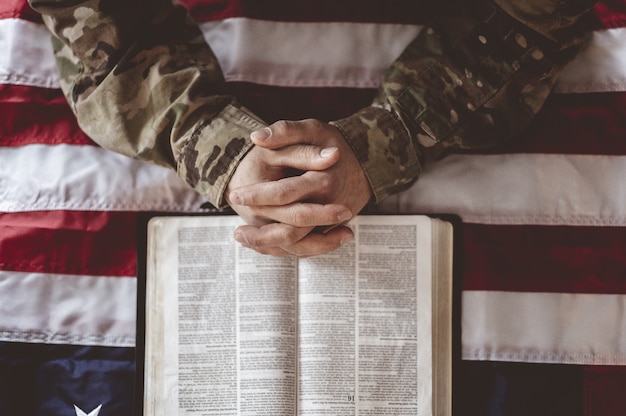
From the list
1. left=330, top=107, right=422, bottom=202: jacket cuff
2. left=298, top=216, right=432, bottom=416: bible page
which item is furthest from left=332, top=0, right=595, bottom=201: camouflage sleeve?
left=298, top=216, right=432, bottom=416: bible page

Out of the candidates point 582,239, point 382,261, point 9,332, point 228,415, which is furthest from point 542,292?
point 9,332

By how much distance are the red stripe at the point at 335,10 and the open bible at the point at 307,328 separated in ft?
0.95

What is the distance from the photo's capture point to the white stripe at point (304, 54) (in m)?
0.84

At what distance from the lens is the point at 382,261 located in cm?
79

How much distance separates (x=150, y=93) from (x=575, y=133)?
1.87ft

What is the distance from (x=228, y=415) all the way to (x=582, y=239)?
0.53 m

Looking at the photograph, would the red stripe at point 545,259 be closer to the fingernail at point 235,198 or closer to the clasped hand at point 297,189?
the clasped hand at point 297,189

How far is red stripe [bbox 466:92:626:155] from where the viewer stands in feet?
2.70

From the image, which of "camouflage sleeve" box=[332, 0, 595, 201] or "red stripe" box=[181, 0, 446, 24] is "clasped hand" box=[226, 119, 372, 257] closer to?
"camouflage sleeve" box=[332, 0, 595, 201]

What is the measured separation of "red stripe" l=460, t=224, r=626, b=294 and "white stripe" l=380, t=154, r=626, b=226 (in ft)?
0.05

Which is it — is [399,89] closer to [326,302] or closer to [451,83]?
[451,83]

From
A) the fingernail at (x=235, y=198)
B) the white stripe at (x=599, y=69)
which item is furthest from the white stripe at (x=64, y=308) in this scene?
the white stripe at (x=599, y=69)

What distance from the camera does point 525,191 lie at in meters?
0.82

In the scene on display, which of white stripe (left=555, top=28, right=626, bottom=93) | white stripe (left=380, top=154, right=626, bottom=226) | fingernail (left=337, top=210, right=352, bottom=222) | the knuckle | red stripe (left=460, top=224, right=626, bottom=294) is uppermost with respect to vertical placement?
white stripe (left=555, top=28, right=626, bottom=93)
